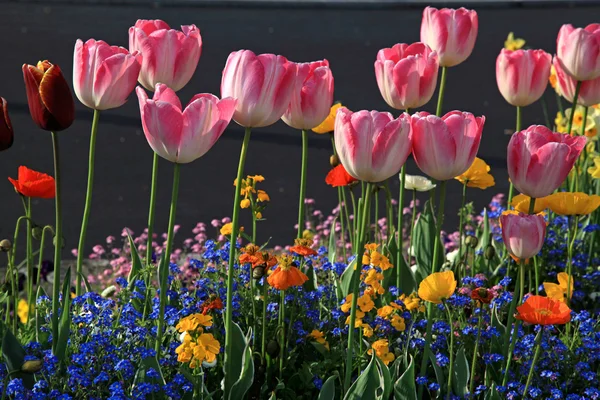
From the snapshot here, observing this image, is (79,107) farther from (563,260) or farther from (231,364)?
(231,364)

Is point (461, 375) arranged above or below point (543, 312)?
below

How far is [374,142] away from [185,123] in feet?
1.32

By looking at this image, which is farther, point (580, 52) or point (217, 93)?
point (217, 93)

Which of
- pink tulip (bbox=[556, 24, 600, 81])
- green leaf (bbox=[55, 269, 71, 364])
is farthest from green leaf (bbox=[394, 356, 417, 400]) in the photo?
pink tulip (bbox=[556, 24, 600, 81])

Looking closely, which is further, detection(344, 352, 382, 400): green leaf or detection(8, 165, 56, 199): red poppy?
detection(8, 165, 56, 199): red poppy

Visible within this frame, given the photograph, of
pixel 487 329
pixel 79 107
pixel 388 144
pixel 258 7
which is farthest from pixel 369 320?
pixel 258 7

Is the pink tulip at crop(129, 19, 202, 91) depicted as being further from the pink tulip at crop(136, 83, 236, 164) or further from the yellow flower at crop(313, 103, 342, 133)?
the yellow flower at crop(313, 103, 342, 133)

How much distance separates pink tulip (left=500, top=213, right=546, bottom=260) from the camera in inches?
87.0

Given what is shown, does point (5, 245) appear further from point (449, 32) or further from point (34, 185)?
point (449, 32)

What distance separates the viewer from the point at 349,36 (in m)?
10.2

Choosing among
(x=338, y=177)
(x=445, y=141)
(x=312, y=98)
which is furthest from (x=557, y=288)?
(x=312, y=98)

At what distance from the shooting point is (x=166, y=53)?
97.3 inches

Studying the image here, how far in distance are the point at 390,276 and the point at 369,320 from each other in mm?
325

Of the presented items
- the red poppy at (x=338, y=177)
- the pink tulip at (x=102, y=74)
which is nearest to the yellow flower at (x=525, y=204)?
the red poppy at (x=338, y=177)
